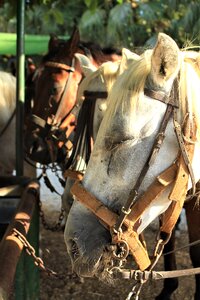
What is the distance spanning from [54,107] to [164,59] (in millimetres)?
2313

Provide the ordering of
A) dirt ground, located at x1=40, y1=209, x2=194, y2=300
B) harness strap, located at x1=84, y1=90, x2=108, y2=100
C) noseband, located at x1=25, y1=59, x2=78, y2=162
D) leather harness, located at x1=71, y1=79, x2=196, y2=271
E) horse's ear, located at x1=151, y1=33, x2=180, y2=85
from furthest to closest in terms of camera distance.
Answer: dirt ground, located at x1=40, y1=209, x2=194, y2=300 < noseband, located at x1=25, y1=59, x2=78, y2=162 < harness strap, located at x1=84, y1=90, x2=108, y2=100 < leather harness, located at x1=71, y1=79, x2=196, y2=271 < horse's ear, located at x1=151, y1=33, x2=180, y2=85

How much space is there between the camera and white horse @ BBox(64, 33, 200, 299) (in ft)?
5.78

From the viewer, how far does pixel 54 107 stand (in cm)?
389

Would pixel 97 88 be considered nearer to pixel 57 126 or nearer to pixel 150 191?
pixel 57 126

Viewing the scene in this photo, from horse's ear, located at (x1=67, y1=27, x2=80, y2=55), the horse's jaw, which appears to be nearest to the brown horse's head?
horse's ear, located at (x1=67, y1=27, x2=80, y2=55)

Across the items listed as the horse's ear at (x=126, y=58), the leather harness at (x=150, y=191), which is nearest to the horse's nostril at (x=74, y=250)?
the leather harness at (x=150, y=191)

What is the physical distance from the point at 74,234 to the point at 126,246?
219mm

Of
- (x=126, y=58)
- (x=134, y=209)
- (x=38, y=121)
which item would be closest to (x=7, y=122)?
(x=38, y=121)

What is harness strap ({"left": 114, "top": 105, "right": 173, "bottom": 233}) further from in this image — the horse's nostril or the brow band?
the brow band

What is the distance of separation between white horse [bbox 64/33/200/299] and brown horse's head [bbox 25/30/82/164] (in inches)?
75.7

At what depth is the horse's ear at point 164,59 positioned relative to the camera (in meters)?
1.64

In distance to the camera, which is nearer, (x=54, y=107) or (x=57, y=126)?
(x=57, y=126)

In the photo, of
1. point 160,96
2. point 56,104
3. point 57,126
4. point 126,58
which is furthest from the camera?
point 56,104

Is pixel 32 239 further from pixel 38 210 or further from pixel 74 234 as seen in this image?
pixel 74 234
